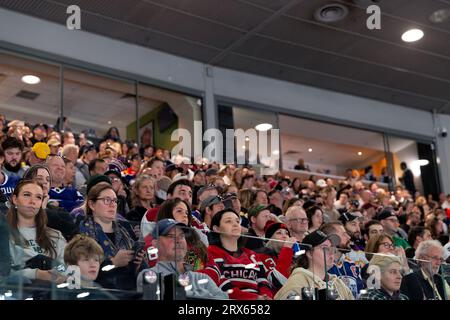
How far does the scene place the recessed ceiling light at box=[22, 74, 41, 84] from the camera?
1190 cm

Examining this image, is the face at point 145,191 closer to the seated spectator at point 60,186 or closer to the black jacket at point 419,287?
the seated spectator at point 60,186

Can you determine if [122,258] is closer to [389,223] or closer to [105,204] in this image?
[105,204]

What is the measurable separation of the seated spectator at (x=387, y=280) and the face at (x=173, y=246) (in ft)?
4.65

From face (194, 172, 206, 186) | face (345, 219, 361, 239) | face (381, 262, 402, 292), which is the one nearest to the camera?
face (381, 262, 402, 292)

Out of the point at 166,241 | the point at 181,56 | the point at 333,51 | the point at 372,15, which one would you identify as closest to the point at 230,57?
the point at 181,56

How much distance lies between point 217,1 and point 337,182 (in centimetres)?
552

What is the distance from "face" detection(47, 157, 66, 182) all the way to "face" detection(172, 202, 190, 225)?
1.79 m

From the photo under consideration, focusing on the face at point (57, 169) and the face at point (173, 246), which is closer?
the face at point (173, 246)

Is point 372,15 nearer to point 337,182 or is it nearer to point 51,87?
point 337,182

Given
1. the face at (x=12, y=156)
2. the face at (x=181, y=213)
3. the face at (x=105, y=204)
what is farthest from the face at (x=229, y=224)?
the face at (x=12, y=156)

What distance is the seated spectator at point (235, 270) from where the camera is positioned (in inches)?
187

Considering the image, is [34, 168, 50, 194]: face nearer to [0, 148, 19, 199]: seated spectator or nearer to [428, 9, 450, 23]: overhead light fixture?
[0, 148, 19, 199]: seated spectator

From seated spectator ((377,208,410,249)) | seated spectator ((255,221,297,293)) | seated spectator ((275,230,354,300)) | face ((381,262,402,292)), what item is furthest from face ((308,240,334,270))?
seated spectator ((377,208,410,249))

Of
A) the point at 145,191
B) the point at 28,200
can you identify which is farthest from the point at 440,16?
the point at 28,200
